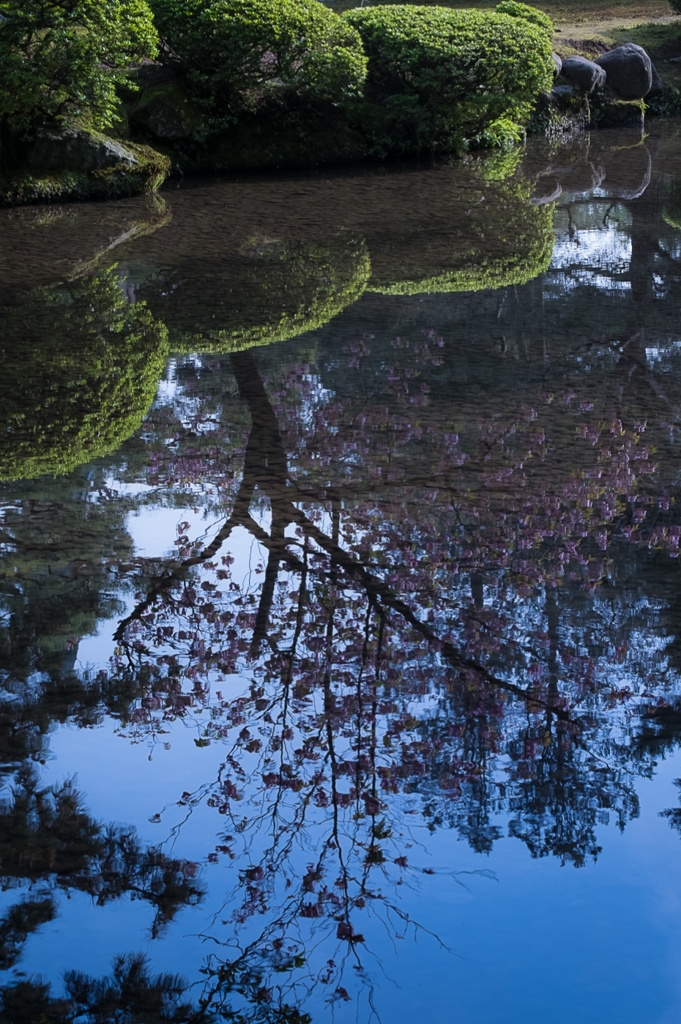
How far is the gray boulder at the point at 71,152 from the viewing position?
13.6 meters

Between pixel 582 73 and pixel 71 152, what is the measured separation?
10665mm

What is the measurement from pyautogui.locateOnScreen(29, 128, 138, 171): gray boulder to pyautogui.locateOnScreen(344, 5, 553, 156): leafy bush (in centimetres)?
439

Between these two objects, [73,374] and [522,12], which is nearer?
[73,374]

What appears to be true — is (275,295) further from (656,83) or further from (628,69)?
(656,83)

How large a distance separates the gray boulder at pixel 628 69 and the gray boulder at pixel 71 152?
11088 millimetres

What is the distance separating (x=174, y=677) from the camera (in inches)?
168

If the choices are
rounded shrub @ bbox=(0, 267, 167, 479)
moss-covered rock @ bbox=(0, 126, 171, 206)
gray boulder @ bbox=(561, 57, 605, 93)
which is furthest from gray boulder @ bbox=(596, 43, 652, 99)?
rounded shrub @ bbox=(0, 267, 167, 479)

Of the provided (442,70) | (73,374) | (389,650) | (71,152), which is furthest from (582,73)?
(389,650)

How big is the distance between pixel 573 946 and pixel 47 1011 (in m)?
1.33

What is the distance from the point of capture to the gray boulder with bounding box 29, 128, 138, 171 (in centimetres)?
1356

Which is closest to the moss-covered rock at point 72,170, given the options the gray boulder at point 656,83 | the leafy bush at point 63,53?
the leafy bush at point 63,53

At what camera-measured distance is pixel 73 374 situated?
24.6 feet

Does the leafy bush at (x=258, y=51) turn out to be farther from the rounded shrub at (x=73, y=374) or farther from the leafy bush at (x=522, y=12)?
the rounded shrub at (x=73, y=374)

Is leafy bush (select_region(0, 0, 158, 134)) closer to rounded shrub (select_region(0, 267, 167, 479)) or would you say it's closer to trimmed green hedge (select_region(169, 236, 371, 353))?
trimmed green hedge (select_region(169, 236, 371, 353))
